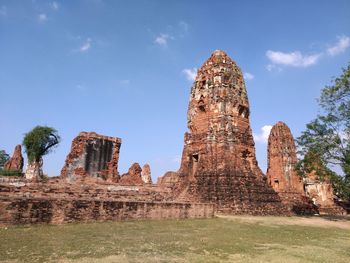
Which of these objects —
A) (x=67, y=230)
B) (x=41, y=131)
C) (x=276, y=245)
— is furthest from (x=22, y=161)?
(x=276, y=245)

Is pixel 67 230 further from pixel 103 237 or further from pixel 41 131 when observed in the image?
pixel 41 131

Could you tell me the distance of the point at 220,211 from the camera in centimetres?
1442

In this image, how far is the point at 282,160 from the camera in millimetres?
26672

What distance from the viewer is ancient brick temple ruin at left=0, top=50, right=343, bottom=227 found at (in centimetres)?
1228

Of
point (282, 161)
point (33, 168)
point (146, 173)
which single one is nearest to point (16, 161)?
point (33, 168)

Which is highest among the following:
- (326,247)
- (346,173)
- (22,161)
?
(22,161)

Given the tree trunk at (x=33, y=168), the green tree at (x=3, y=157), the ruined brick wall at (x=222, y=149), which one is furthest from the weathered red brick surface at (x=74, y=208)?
the green tree at (x=3, y=157)

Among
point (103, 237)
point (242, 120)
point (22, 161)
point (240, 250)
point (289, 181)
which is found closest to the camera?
point (240, 250)

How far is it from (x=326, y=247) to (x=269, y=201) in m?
9.77

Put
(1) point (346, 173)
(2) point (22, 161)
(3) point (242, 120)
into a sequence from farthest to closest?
1. (2) point (22, 161)
2. (3) point (242, 120)
3. (1) point (346, 173)

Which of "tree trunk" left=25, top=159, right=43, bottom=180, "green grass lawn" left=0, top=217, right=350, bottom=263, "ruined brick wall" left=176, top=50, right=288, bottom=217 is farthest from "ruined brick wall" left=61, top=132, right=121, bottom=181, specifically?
"green grass lawn" left=0, top=217, right=350, bottom=263

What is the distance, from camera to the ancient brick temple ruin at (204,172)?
40.3 ft

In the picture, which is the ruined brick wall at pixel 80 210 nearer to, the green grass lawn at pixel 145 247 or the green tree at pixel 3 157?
the green grass lawn at pixel 145 247

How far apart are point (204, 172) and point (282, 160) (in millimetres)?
12839
